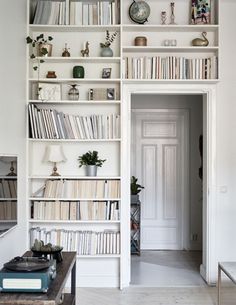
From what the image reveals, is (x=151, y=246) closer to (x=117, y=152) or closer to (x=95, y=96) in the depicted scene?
(x=117, y=152)

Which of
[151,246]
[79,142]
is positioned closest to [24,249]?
[79,142]

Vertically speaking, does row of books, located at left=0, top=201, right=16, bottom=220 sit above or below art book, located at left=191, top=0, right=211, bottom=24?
below

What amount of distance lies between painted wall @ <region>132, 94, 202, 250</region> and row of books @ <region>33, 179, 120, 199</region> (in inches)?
88.4

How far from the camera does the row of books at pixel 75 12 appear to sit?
444 cm

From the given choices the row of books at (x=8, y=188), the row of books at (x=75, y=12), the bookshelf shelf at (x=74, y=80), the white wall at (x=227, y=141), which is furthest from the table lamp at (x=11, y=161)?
the white wall at (x=227, y=141)

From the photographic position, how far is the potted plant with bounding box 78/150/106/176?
4.46m

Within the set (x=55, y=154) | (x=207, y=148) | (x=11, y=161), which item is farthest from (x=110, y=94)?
(x=11, y=161)

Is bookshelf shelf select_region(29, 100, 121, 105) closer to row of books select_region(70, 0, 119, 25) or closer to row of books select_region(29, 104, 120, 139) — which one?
row of books select_region(29, 104, 120, 139)

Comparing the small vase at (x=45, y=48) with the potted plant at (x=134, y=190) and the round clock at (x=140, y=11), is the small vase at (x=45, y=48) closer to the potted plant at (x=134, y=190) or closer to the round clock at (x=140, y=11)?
the round clock at (x=140, y=11)

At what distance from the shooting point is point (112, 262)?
14.8ft

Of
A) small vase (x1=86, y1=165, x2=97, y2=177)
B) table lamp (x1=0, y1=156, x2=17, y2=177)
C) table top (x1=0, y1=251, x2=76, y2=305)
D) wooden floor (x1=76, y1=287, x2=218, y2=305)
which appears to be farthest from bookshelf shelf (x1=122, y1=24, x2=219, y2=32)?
table top (x1=0, y1=251, x2=76, y2=305)

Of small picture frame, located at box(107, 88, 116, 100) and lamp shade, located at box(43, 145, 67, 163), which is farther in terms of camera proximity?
small picture frame, located at box(107, 88, 116, 100)

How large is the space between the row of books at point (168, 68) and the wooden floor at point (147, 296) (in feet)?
7.56

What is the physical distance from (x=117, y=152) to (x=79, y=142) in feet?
1.46
